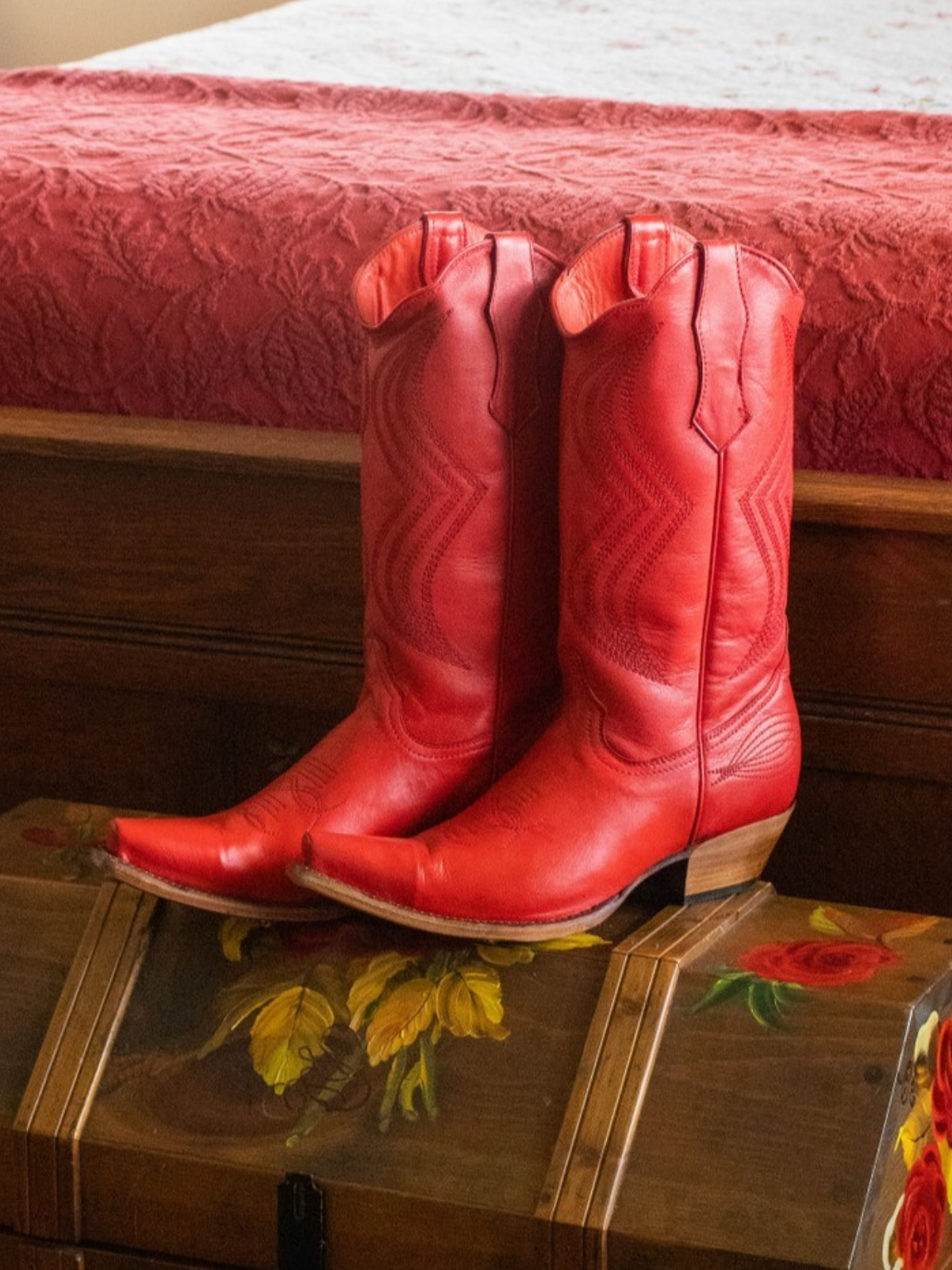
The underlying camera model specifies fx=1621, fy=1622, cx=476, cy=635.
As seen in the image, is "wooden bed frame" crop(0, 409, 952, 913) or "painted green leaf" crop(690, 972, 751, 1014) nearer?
"painted green leaf" crop(690, 972, 751, 1014)

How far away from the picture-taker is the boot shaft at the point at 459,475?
3.21 feet

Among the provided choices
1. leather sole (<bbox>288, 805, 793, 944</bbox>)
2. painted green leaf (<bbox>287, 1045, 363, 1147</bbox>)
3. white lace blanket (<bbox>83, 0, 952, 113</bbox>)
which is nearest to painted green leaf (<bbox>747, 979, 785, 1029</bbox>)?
leather sole (<bbox>288, 805, 793, 944</bbox>)

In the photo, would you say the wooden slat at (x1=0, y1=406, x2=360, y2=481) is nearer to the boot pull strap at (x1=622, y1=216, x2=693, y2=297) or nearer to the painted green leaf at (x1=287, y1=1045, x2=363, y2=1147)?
the boot pull strap at (x1=622, y1=216, x2=693, y2=297)

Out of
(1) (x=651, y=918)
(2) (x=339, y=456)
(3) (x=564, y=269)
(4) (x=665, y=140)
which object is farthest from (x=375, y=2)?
(1) (x=651, y=918)

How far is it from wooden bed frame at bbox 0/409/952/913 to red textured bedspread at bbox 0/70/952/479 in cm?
4

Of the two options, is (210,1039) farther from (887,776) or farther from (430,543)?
(887,776)

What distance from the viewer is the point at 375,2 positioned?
2.57 meters

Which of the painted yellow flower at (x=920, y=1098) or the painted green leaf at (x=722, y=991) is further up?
the painted green leaf at (x=722, y=991)

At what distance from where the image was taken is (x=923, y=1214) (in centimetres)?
91

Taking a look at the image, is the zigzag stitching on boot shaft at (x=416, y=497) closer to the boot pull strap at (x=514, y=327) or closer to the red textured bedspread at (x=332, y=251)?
the boot pull strap at (x=514, y=327)

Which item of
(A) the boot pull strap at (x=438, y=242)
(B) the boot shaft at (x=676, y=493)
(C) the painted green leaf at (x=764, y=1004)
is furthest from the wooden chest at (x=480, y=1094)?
(A) the boot pull strap at (x=438, y=242)

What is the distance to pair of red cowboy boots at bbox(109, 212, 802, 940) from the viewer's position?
3.08 feet

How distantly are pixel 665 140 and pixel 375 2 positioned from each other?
117 centimetres

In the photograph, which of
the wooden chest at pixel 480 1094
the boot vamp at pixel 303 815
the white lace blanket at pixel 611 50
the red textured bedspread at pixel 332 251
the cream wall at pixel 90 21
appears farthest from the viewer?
the cream wall at pixel 90 21
